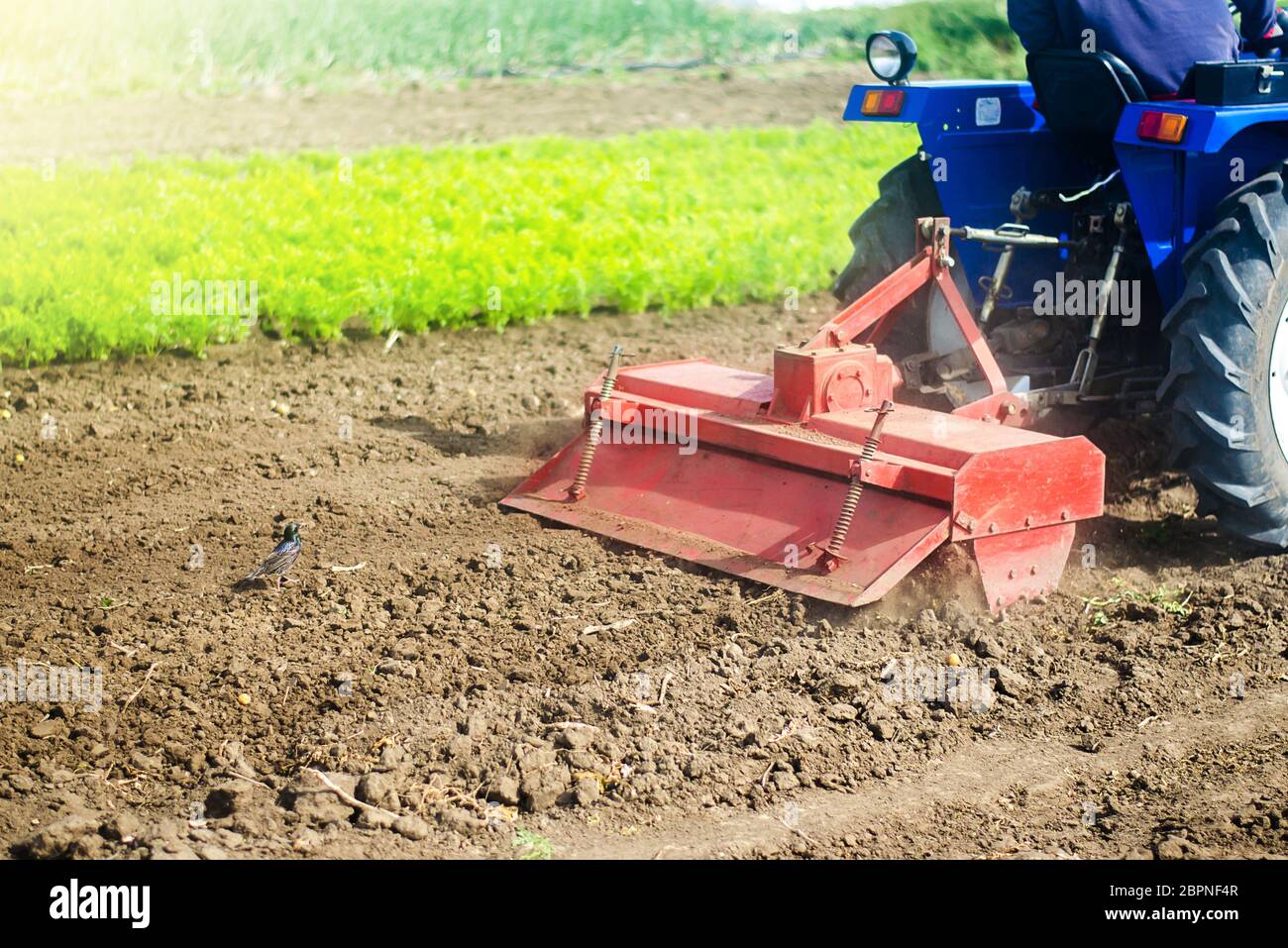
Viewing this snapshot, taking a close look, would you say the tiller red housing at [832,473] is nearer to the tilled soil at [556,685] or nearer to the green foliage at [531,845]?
the tilled soil at [556,685]

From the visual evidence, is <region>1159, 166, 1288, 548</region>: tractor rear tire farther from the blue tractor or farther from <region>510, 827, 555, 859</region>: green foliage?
<region>510, 827, 555, 859</region>: green foliage

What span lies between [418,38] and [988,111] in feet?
54.9

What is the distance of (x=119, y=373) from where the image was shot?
689cm

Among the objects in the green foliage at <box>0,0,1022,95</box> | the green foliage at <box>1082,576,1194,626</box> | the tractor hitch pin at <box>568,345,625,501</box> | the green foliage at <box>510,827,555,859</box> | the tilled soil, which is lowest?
the green foliage at <box>510,827,555,859</box>

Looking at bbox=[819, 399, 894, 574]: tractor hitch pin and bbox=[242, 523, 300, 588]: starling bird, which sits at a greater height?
bbox=[819, 399, 894, 574]: tractor hitch pin

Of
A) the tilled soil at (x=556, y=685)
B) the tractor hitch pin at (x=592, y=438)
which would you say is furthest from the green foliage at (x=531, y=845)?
the tractor hitch pin at (x=592, y=438)

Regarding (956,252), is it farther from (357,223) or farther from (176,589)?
(357,223)

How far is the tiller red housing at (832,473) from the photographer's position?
4.33m

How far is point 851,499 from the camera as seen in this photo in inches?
169

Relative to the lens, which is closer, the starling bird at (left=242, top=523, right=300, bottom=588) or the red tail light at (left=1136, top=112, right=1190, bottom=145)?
the red tail light at (left=1136, top=112, right=1190, bottom=145)

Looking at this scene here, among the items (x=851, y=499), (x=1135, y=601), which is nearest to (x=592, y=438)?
(x=851, y=499)

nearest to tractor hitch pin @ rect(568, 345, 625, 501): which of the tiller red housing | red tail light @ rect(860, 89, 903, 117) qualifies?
the tiller red housing

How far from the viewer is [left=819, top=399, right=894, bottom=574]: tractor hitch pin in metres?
4.30

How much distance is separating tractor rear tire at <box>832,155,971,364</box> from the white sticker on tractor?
0.84 feet
